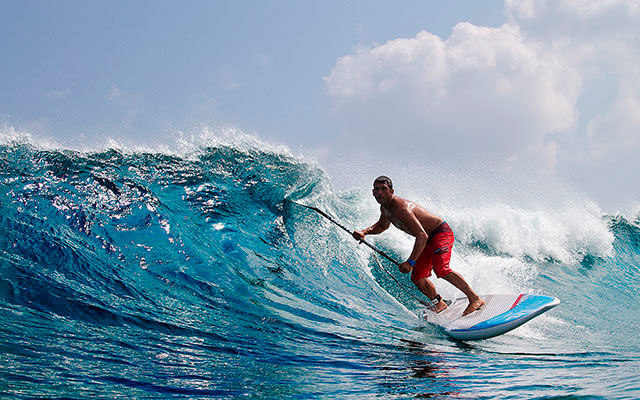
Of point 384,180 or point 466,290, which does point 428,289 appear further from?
point 384,180

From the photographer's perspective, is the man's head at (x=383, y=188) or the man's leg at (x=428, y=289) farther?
the man's leg at (x=428, y=289)

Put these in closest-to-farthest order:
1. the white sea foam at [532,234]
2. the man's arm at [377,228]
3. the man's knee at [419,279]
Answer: the man's knee at [419,279]
the man's arm at [377,228]
the white sea foam at [532,234]

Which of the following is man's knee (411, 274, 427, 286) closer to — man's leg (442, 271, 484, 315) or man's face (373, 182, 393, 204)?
man's leg (442, 271, 484, 315)

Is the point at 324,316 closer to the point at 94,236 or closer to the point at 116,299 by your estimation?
the point at 116,299

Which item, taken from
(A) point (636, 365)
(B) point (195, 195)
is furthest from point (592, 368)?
(B) point (195, 195)

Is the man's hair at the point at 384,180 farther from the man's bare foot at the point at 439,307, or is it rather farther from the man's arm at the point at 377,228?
the man's bare foot at the point at 439,307

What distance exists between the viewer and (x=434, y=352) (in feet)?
11.8

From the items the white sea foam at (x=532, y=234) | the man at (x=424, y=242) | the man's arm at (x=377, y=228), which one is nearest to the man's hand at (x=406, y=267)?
the man at (x=424, y=242)

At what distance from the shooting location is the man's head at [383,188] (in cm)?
457

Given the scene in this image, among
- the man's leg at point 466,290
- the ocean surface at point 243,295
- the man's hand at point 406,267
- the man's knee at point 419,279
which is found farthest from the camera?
the man's knee at point 419,279

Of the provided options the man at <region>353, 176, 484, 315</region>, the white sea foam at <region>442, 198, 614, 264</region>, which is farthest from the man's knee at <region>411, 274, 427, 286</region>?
the white sea foam at <region>442, 198, 614, 264</region>

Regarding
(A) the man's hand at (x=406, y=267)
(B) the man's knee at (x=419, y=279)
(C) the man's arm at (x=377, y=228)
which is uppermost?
(C) the man's arm at (x=377, y=228)

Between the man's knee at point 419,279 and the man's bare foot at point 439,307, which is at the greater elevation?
the man's knee at point 419,279

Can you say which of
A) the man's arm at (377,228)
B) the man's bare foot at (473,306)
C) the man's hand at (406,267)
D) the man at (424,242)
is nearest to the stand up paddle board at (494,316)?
the man's bare foot at (473,306)
